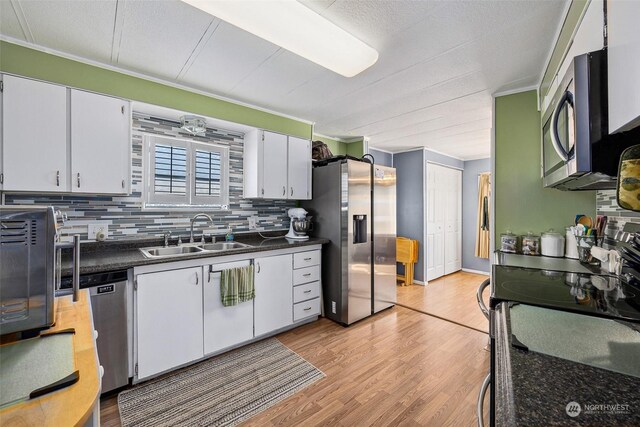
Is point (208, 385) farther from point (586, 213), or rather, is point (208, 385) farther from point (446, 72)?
point (586, 213)

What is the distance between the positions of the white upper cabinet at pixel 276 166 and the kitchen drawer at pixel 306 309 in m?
1.22

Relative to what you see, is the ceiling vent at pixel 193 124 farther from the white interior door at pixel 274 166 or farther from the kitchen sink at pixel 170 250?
the kitchen sink at pixel 170 250

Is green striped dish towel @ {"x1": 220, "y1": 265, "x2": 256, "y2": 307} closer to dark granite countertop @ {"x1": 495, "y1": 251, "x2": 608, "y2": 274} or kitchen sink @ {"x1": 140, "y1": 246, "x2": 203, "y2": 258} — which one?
kitchen sink @ {"x1": 140, "y1": 246, "x2": 203, "y2": 258}

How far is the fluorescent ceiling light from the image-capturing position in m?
1.43

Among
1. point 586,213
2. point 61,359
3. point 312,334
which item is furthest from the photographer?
point 312,334

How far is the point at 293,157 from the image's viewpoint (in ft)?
10.6

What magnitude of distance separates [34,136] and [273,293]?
213cm

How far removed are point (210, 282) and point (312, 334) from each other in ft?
3.95

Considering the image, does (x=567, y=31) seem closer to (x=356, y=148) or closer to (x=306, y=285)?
(x=306, y=285)

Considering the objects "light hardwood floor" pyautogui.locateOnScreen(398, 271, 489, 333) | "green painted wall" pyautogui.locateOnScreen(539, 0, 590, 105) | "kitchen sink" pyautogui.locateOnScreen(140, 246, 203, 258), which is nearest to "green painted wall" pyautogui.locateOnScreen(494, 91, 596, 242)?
"green painted wall" pyautogui.locateOnScreen(539, 0, 590, 105)

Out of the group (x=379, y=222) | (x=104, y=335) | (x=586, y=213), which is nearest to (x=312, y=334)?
(x=379, y=222)

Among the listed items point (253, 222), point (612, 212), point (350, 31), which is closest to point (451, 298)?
point (612, 212)

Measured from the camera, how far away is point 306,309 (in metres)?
2.96

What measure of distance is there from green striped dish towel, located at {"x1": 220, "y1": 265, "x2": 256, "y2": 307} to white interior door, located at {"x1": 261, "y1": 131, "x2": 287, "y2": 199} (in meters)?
0.94
